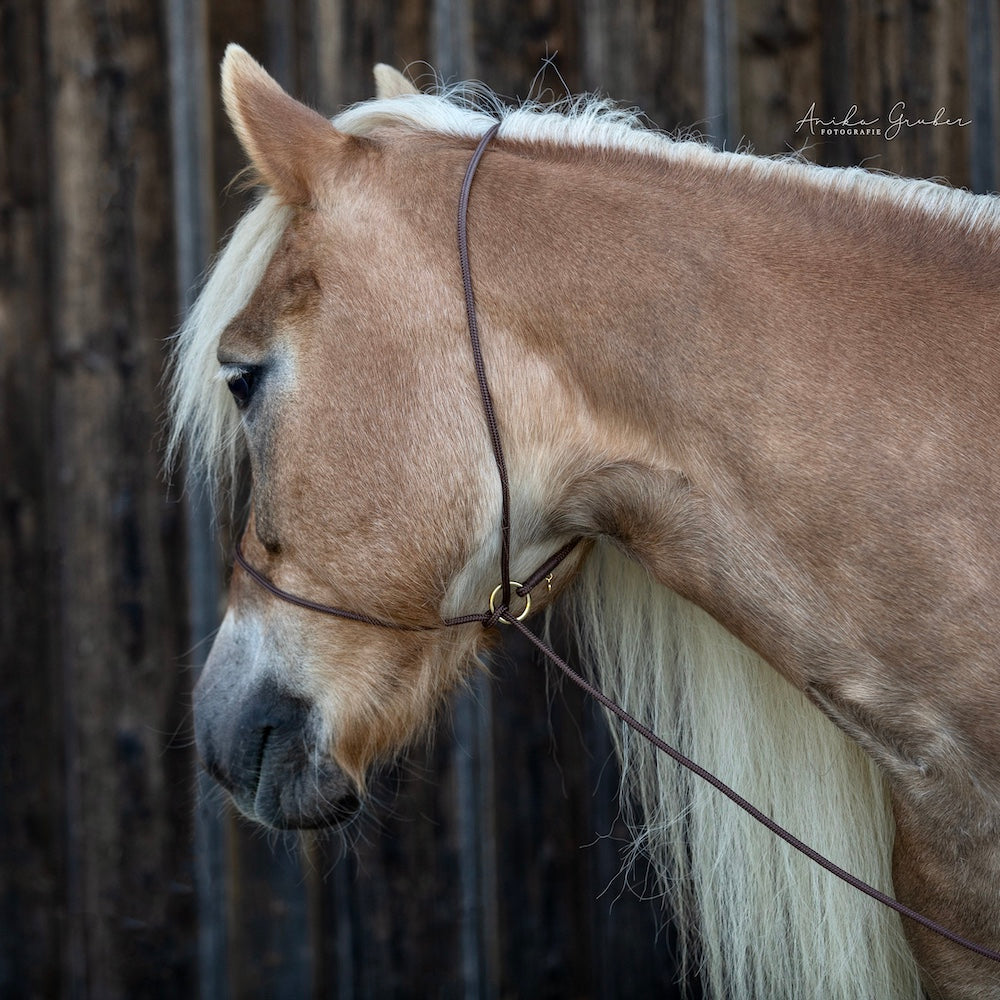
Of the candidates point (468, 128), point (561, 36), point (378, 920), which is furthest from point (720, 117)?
point (378, 920)

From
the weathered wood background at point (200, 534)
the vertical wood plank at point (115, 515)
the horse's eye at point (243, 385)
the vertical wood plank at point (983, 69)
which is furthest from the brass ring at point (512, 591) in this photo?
the vertical wood plank at point (983, 69)

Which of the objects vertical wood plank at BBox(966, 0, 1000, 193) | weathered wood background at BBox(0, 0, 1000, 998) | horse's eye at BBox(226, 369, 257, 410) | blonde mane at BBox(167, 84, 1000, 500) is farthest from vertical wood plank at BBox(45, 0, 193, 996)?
vertical wood plank at BBox(966, 0, 1000, 193)

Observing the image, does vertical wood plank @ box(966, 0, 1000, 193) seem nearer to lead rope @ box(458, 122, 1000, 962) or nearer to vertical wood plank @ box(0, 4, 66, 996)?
lead rope @ box(458, 122, 1000, 962)

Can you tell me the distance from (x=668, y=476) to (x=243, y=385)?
1.76 feet

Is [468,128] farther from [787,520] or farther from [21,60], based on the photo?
[21,60]

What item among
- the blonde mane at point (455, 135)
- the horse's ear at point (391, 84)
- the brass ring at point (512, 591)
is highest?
the horse's ear at point (391, 84)

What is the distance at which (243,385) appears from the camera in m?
1.13

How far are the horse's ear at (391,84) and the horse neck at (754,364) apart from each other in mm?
348

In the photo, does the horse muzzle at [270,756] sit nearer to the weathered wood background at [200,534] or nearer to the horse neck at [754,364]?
the horse neck at [754,364]

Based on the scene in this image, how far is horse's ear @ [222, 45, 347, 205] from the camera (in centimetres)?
107
